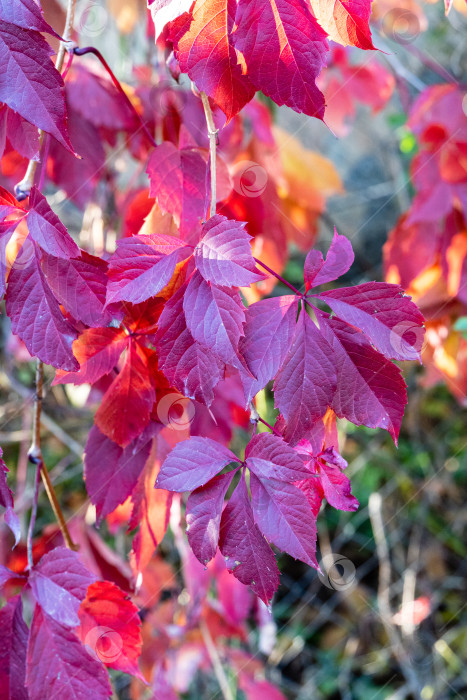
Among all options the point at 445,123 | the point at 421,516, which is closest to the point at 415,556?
the point at 421,516

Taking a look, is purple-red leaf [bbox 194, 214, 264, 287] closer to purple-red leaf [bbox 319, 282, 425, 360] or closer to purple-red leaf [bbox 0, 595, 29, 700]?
purple-red leaf [bbox 319, 282, 425, 360]

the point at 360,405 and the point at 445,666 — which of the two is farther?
the point at 445,666

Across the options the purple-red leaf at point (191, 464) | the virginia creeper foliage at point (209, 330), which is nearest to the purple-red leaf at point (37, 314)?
the virginia creeper foliage at point (209, 330)

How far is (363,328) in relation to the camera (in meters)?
0.48

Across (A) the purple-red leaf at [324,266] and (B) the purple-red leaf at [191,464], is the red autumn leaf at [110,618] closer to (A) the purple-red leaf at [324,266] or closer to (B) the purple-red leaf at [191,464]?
(B) the purple-red leaf at [191,464]

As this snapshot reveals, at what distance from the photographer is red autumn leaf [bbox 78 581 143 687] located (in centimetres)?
59

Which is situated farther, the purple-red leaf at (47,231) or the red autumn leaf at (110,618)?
the red autumn leaf at (110,618)

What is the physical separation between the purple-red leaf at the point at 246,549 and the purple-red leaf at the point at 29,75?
0.34 m

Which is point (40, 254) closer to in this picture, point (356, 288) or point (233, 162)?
point (356, 288)

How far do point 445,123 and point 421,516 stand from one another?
1376 mm

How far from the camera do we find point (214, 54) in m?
0.49

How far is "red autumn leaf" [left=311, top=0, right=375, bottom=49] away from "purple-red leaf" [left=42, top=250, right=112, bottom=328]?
0.88 feet

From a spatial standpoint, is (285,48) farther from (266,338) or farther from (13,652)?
(13,652)

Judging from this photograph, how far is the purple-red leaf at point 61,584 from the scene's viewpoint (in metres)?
0.52
